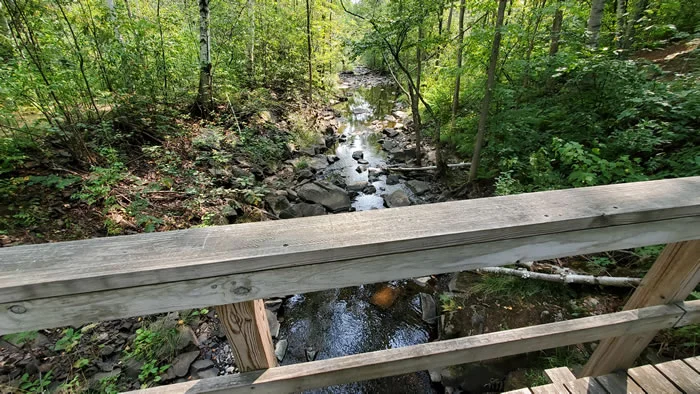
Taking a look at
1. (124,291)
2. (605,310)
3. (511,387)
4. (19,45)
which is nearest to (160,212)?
(19,45)

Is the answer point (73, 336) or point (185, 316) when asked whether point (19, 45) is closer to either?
point (73, 336)

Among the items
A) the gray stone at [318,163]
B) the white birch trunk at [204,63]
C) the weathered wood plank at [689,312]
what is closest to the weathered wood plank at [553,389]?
the weathered wood plank at [689,312]

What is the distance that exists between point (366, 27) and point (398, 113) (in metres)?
6.28

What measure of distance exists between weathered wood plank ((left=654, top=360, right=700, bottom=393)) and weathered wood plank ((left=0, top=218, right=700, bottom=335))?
109cm

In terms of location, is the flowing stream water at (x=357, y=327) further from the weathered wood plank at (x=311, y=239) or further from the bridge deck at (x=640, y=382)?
the weathered wood plank at (x=311, y=239)

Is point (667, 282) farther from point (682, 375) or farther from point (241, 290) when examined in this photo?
point (241, 290)

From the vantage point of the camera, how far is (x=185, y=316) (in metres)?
3.63

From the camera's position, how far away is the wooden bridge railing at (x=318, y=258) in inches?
31.9

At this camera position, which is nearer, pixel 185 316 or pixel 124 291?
pixel 124 291

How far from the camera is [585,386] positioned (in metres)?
1.65

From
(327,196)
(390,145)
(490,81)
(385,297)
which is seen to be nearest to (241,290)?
(385,297)

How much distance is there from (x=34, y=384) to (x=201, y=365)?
1.32 metres

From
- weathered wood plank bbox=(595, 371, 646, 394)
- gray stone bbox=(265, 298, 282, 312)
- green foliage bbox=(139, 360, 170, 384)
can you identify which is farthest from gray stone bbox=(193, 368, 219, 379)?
weathered wood plank bbox=(595, 371, 646, 394)

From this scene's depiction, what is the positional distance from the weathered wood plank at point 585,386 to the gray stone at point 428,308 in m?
2.50
